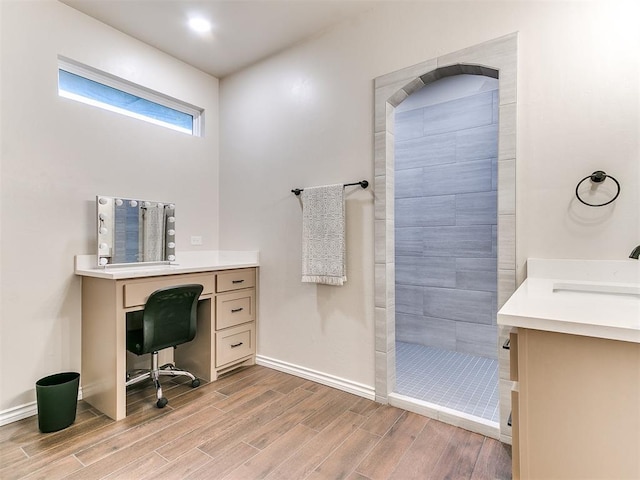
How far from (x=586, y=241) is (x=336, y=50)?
2064 millimetres

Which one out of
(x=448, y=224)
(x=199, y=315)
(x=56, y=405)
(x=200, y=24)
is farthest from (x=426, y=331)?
(x=200, y=24)

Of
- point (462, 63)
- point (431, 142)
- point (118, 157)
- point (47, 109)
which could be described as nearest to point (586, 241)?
point (462, 63)

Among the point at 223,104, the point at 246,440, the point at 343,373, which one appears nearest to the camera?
the point at 246,440

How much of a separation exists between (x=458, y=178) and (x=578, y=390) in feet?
8.50

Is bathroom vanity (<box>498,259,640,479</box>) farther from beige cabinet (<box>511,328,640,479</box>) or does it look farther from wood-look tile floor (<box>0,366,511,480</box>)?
wood-look tile floor (<box>0,366,511,480</box>)

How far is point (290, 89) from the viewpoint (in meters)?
2.82

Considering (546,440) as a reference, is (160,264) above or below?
above

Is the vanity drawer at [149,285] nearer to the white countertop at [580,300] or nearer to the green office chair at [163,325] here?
the green office chair at [163,325]

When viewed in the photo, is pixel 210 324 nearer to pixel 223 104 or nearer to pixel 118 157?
pixel 118 157

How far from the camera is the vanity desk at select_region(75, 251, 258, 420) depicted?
208cm

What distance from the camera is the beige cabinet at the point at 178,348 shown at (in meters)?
2.07

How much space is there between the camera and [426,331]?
11.2ft

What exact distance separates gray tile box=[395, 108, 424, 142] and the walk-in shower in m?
0.01

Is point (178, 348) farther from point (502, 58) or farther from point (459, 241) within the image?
point (502, 58)
